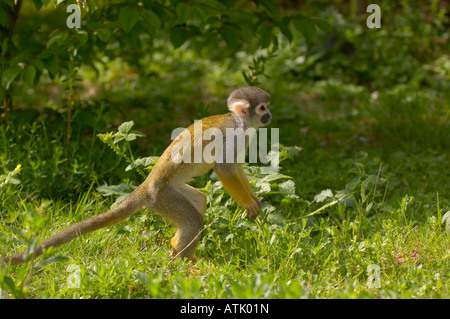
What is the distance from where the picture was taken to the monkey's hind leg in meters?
3.23

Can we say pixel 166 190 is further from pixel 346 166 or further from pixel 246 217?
pixel 346 166

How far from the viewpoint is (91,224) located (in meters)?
3.06

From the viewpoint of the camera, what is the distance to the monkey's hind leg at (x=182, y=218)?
323 cm

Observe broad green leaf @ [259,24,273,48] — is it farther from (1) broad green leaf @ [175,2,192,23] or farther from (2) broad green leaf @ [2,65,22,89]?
(2) broad green leaf @ [2,65,22,89]

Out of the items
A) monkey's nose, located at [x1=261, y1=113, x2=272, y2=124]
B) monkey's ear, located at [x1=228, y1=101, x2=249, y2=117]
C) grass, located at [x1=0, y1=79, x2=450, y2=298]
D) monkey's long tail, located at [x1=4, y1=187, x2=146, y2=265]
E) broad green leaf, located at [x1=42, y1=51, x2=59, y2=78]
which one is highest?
broad green leaf, located at [x1=42, y1=51, x2=59, y2=78]

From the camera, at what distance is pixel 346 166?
4.71 metres

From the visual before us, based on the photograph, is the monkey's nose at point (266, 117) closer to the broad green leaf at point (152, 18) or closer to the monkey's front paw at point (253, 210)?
the monkey's front paw at point (253, 210)

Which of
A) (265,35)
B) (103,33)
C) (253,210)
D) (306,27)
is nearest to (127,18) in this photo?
(103,33)

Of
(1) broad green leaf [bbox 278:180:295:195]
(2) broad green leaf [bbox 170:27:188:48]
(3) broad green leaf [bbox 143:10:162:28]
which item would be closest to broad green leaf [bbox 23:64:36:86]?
(3) broad green leaf [bbox 143:10:162:28]

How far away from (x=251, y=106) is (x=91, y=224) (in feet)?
4.24

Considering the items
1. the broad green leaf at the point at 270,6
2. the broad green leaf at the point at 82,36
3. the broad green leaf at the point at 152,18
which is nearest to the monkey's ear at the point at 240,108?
the broad green leaf at the point at 152,18

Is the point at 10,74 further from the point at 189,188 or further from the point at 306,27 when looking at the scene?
the point at 306,27

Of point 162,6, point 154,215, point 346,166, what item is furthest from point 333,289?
point 162,6
